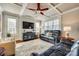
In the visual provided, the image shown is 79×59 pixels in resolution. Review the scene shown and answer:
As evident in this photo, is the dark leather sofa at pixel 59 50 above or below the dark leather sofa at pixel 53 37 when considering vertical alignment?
below

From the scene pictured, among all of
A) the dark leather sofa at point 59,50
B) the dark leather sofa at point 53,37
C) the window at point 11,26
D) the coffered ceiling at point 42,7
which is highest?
the coffered ceiling at point 42,7

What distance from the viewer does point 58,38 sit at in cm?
200

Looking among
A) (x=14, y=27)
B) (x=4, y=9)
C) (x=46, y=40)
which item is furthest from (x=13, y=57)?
(x=4, y=9)

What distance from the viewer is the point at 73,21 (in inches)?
77.5

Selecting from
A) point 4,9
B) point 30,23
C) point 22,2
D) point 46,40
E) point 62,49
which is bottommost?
point 62,49

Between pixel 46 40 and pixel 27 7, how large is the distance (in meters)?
0.79

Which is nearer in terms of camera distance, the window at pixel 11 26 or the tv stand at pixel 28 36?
the window at pixel 11 26

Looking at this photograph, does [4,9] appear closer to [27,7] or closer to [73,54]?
[27,7]

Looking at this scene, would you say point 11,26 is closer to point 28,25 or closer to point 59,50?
point 28,25

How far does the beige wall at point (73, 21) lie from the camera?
6.36 ft

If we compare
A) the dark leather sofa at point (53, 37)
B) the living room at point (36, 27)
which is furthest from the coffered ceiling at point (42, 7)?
the dark leather sofa at point (53, 37)

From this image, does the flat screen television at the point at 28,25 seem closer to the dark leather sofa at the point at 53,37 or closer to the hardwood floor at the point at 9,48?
the dark leather sofa at the point at 53,37

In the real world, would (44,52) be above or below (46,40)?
below

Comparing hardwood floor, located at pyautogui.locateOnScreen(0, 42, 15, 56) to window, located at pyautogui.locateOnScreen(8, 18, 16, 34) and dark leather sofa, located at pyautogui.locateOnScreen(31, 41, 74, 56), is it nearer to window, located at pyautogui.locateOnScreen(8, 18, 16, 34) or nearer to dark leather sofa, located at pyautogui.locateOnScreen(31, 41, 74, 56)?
window, located at pyautogui.locateOnScreen(8, 18, 16, 34)
